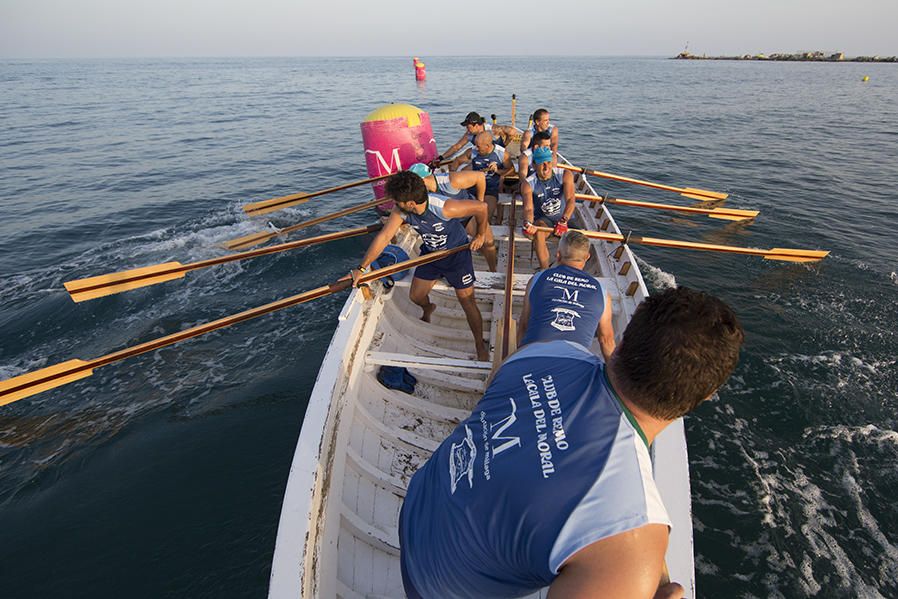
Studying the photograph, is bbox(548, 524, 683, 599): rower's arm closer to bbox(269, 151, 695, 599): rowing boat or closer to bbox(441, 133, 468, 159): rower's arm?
bbox(269, 151, 695, 599): rowing boat

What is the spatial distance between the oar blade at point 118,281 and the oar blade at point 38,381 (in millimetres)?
1078

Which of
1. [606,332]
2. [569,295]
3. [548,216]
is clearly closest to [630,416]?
[569,295]

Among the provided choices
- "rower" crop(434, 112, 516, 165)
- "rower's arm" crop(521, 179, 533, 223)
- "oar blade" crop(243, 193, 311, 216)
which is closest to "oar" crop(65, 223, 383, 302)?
"oar blade" crop(243, 193, 311, 216)

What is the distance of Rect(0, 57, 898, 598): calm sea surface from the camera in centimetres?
408

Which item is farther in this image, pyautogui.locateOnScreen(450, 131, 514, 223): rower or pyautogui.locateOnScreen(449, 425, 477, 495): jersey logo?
pyautogui.locateOnScreen(450, 131, 514, 223): rower

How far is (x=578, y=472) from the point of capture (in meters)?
1.24

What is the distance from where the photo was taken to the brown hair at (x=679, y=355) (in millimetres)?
1312

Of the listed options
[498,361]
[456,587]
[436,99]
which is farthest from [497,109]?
[456,587]

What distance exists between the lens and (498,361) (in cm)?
361

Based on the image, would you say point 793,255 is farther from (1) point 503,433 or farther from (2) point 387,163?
(1) point 503,433

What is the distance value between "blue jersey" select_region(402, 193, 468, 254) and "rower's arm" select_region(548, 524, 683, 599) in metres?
4.18

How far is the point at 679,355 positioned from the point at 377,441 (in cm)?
342

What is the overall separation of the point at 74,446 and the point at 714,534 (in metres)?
7.76

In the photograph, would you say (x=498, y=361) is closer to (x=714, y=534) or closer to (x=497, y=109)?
(x=714, y=534)
